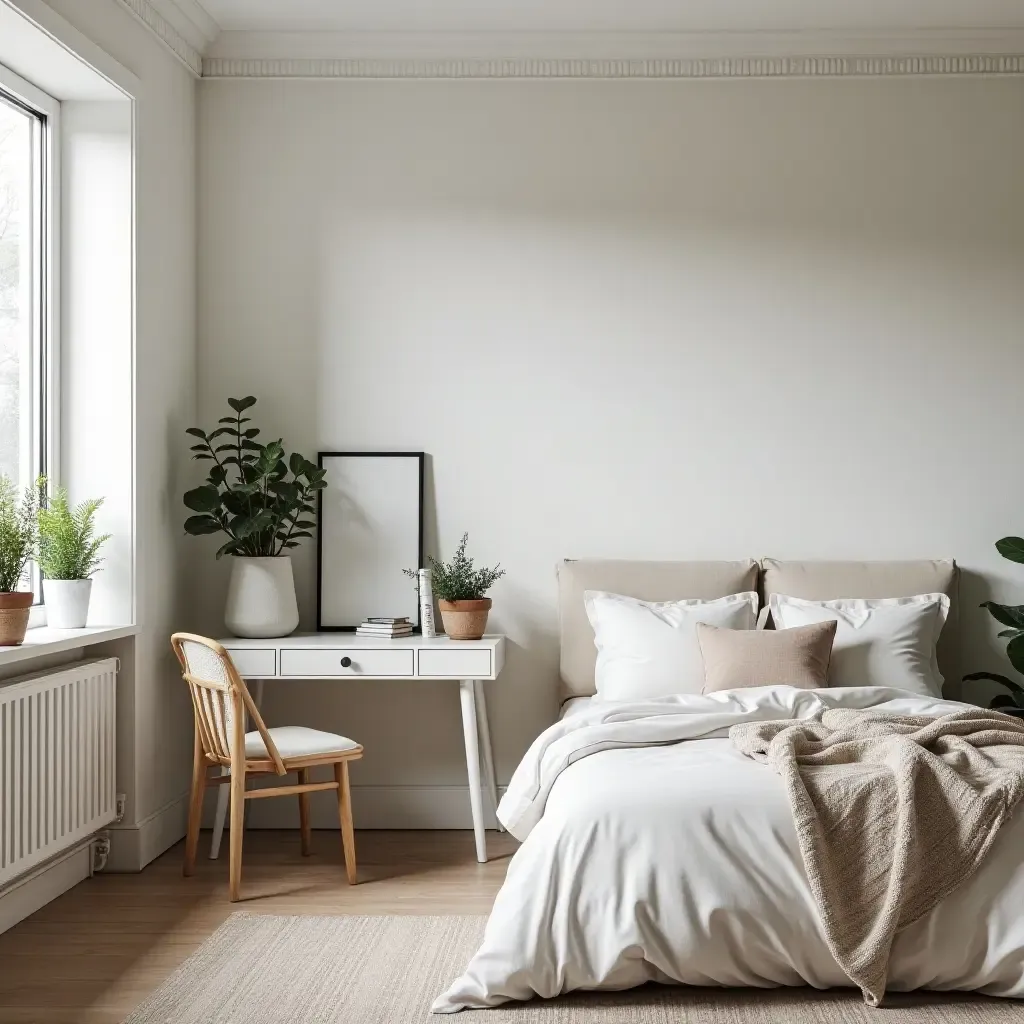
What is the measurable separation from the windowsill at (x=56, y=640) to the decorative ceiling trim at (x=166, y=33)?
6.88ft

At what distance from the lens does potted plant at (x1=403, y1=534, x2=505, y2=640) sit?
4.05m

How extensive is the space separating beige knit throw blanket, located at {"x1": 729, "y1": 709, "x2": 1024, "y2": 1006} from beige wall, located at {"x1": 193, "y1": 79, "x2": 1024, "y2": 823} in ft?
5.58

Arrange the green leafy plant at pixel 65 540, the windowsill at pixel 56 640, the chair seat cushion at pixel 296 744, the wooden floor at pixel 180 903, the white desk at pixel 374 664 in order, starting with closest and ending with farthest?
1. the wooden floor at pixel 180 903
2. the windowsill at pixel 56 640
3. the green leafy plant at pixel 65 540
4. the chair seat cushion at pixel 296 744
5. the white desk at pixel 374 664

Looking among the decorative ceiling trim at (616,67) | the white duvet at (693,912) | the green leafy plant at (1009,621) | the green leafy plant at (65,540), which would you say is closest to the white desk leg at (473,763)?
the white duvet at (693,912)

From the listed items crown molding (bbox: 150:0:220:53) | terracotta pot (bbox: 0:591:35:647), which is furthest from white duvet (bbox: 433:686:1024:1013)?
crown molding (bbox: 150:0:220:53)

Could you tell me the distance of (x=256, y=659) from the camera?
3947mm

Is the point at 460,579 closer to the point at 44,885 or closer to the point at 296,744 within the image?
the point at 296,744

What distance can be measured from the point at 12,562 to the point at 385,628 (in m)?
1.34

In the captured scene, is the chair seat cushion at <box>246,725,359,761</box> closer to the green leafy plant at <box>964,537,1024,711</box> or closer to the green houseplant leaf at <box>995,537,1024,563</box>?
the green leafy plant at <box>964,537,1024,711</box>

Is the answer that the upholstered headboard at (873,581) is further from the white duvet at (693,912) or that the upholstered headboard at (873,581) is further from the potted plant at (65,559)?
the potted plant at (65,559)

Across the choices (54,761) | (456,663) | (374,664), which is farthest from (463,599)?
(54,761)

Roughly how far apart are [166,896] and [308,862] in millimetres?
540

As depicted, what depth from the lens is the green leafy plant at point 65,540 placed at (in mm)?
3469

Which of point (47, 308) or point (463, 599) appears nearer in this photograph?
point (47, 308)
